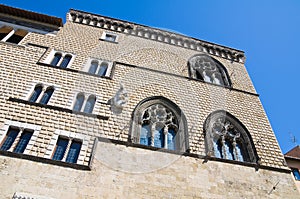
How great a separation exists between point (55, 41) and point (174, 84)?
575cm

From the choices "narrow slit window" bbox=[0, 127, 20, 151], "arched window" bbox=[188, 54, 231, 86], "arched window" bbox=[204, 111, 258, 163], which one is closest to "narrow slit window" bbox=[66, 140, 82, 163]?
"narrow slit window" bbox=[0, 127, 20, 151]

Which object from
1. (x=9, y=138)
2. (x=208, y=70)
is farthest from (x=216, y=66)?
(x=9, y=138)

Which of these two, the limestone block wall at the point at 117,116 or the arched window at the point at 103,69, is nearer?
the limestone block wall at the point at 117,116

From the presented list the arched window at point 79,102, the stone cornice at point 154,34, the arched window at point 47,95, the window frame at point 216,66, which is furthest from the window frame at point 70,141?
the stone cornice at point 154,34

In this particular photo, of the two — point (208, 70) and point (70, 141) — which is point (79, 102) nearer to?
point (70, 141)

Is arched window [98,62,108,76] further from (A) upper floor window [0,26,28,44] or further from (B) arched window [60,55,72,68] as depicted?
(A) upper floor window [0,26,28,44]

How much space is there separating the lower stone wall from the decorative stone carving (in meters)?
1.42

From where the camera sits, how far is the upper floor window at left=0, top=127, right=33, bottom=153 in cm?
561

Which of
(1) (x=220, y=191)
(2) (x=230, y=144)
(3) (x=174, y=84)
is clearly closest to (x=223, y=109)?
(2) (x=230, y=144)

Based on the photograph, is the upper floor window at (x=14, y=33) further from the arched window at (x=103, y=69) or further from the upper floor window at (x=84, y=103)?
the upper floor window at (x=84, y=103)

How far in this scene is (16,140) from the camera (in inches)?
226

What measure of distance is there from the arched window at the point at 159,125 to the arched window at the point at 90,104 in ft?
4.92

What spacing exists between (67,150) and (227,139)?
5.54m

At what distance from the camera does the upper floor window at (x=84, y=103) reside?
7234 mm
